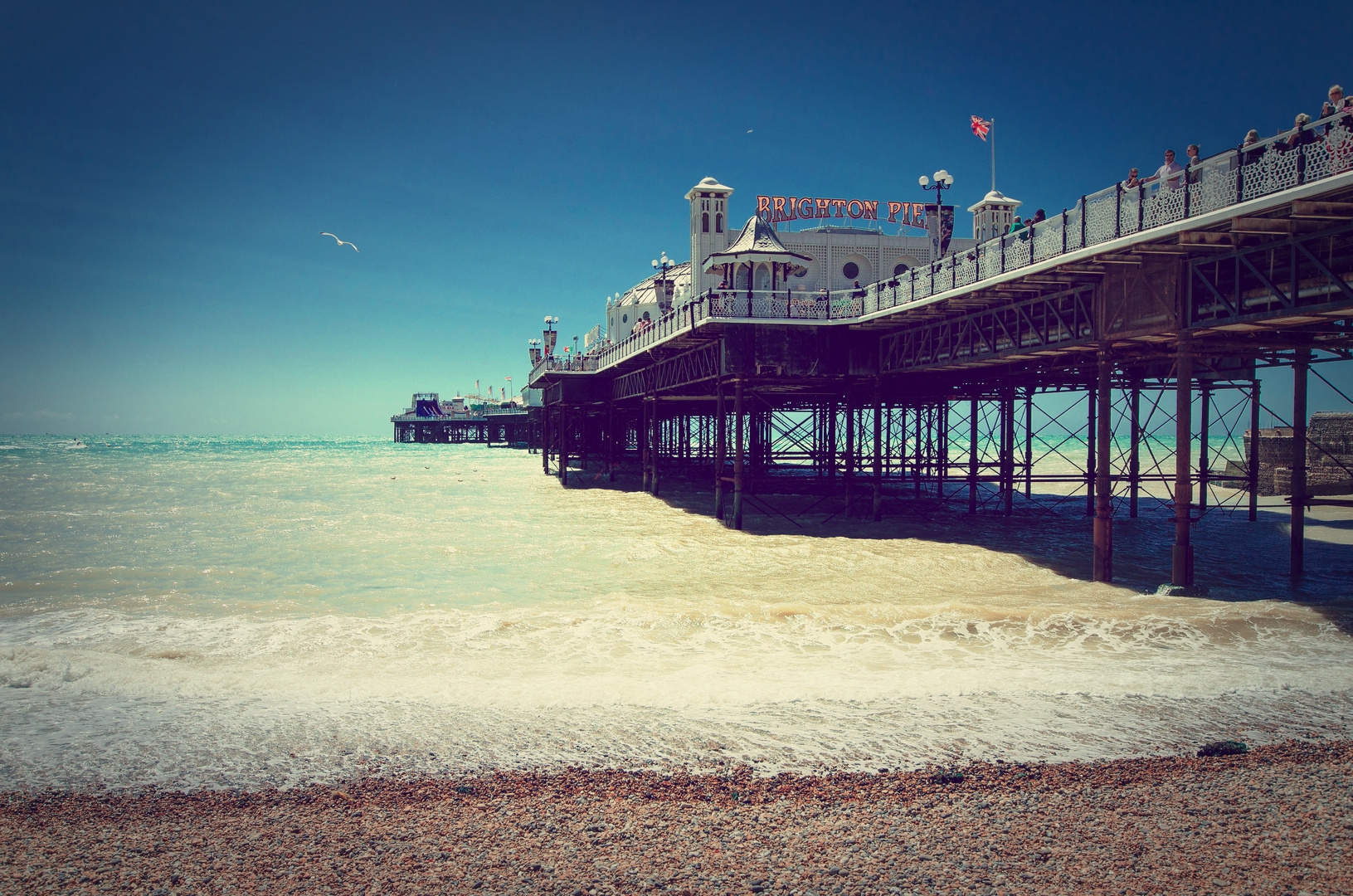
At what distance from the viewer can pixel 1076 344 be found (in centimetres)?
1531

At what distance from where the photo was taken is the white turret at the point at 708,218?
30984mm

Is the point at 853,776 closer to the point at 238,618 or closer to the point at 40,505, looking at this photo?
the point at 238,618

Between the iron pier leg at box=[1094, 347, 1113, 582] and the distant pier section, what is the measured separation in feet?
348

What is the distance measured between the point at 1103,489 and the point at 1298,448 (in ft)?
13.2

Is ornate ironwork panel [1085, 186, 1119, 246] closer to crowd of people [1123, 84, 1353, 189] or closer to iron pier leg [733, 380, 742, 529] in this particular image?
crowd of people [1123, 84, 1353, 189]

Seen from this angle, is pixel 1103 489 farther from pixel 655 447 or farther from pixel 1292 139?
pixel 655 447

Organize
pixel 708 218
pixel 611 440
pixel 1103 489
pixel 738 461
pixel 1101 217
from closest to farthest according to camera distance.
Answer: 1. pixel 1101 217
2. pixel 1103 489
3. pixel 738 461
4. pixel 708 218
5. pixel 611 440

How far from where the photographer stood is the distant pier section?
121 metres

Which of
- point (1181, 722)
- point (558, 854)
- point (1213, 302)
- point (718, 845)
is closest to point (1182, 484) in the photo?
point (1213, 302)

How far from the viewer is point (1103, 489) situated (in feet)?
48.8

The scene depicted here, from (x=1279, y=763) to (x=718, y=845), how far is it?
506 centimetres

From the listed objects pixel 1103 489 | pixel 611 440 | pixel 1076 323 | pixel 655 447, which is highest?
pixel 1076 323

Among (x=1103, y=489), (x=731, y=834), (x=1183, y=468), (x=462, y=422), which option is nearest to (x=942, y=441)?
(x=1103, y=489)

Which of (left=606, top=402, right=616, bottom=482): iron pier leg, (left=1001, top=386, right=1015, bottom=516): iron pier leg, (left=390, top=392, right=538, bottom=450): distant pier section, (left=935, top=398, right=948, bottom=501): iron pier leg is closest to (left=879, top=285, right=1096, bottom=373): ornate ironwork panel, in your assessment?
(left=1001, top=386, right=1015, bottom=516): iron pier leg
